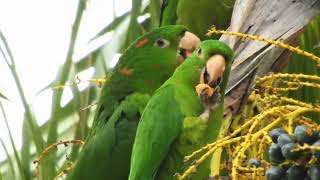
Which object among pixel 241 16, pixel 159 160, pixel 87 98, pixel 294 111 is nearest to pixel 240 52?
pixel 241 16

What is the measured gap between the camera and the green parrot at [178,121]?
128cm

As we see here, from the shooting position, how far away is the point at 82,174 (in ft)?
5.29

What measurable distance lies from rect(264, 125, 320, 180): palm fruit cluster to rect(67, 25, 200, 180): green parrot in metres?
0.68

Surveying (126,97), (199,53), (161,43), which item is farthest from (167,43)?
(199,53)

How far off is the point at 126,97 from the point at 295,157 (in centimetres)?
79

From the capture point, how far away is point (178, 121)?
1.32m

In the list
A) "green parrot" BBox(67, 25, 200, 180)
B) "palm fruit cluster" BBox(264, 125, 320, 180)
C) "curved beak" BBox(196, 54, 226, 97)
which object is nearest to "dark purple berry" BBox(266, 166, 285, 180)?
"palm fruit cluster" BBox(264, 125, 320, 180)

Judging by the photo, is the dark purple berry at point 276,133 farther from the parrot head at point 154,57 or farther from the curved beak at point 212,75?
the parrot head at point 154,57

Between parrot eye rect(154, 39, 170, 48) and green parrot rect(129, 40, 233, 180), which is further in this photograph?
parrot eye rect(154, 39, 170, 48)

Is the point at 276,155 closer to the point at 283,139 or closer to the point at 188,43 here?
the point at 283,139

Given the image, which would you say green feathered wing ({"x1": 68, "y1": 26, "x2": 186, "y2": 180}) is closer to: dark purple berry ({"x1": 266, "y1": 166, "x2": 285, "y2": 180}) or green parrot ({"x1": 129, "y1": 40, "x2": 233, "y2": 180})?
green parrot ({"x1": 129, "y1": 40, "x2": 233, "y2": 180})

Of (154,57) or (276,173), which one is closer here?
(276,173)

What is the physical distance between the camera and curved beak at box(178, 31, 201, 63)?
159 centimetres

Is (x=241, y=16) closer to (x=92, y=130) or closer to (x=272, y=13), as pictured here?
(x=272, y=13)
